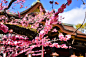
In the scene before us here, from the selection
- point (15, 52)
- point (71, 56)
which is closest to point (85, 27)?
point (71, 56)

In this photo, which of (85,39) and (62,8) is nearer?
(62,8)

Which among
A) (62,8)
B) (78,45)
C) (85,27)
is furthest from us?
(85,27)

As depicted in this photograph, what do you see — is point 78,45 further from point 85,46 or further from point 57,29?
point 57,29

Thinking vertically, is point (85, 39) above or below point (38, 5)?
below

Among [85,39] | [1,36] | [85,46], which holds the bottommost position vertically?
[85,46]

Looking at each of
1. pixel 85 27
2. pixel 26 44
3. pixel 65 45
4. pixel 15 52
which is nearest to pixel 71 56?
pixel 65 45

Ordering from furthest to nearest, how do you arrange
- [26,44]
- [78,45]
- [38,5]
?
[38,5]
[78,45]
[26,44]

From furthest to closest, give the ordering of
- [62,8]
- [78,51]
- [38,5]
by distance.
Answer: [38,5]
[78,51]
[62,8]

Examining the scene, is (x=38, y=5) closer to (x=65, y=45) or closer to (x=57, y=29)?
(x=57, y=29)

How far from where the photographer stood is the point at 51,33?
23.1ft

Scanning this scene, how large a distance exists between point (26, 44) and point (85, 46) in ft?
16.4

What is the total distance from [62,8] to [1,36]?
191 inches

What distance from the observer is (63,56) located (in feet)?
26.5

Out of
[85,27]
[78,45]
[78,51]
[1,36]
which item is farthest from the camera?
[85,27]
